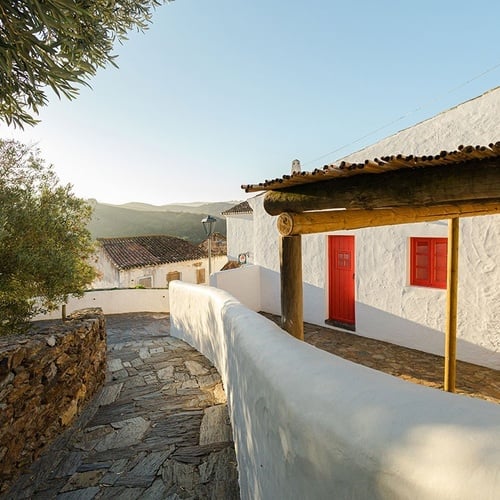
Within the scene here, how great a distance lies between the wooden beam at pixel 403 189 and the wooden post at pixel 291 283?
38cm

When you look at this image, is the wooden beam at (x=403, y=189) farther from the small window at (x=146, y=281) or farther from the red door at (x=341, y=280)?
the small window at (x=146, y=281)

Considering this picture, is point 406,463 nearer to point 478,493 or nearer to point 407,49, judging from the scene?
point 478,493

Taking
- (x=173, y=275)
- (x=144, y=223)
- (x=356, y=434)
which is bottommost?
(x=173, y=275)

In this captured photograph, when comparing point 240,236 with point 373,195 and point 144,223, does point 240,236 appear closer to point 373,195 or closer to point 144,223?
point 373,195

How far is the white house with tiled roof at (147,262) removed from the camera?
1850cm

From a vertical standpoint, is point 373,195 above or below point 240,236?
above

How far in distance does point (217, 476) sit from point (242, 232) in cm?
1489

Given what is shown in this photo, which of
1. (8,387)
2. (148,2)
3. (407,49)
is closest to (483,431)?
(8,387)

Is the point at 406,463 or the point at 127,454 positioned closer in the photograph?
the point at 406,463

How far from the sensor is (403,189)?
252cm

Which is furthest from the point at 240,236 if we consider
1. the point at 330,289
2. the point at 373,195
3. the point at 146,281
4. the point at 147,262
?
the point at 373,195

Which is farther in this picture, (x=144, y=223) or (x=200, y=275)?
(x=144, y=223)

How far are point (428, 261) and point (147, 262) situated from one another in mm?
16699

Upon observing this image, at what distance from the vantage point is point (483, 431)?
943 millimetres
